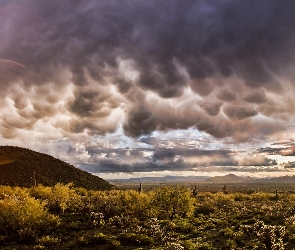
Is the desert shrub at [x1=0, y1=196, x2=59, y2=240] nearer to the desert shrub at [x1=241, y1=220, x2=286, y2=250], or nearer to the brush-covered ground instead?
the brush-covered ground

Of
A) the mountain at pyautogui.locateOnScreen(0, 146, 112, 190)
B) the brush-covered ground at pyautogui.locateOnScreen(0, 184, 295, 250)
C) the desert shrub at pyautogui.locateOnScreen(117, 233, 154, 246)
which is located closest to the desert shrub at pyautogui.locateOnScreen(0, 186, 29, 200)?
the brush-covered ground at pyautogui.locateOnScreen(0, 184, 295, 250)

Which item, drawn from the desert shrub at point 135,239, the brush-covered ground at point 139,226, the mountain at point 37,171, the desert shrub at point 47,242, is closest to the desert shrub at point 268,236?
the brush-covered ground at point 139,226

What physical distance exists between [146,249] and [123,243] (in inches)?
91.2

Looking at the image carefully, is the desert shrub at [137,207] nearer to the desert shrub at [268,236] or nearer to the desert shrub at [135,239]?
the desert shrub at [135,239]

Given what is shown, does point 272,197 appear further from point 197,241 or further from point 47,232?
point 47,232

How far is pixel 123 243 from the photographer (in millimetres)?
19859

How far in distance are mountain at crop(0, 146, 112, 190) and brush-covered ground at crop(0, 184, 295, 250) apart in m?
42.8

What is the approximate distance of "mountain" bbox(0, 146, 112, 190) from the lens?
244 ft

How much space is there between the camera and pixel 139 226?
24141mm

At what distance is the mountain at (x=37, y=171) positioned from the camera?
244 ft

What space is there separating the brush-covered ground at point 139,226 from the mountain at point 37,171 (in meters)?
42.8

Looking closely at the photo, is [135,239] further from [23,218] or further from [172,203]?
[172,203]

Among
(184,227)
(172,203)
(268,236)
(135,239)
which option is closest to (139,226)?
(184,227)

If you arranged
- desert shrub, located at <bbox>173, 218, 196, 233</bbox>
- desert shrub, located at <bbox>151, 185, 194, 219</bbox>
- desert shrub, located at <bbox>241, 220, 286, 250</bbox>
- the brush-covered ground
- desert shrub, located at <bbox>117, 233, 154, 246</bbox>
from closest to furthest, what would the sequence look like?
1. desert shrub, located at <bbox>241, 220, 286, 250</bbox>
2. the brush-covered ground
3. desert shrub, located at <bbox>117, 233, 154, 246</bbox>
4. desert shrub, located at <bbox>173, 218, 196, 233</bbox>
5. desert shrub, located at <bbox>151, 185, 194, 219</bbox>
